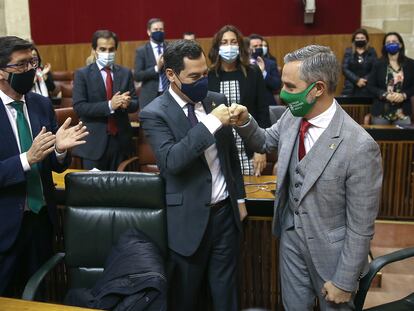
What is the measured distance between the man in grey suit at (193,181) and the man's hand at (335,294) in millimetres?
557

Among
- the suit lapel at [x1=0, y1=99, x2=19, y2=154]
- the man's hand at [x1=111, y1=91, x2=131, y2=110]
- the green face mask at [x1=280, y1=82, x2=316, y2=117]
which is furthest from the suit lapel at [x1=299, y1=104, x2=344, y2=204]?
the man's hand at [x1=111, y1=91, x2=131, y2=110]

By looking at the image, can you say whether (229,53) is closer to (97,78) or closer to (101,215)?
(97,78)

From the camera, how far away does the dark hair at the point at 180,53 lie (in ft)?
6.78

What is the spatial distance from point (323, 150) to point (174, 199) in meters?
0.69

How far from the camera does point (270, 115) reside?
141 inches

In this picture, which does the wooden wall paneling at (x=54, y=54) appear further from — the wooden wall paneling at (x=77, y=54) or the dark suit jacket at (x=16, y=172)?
the dark suit jacket at (x=16, y=172)

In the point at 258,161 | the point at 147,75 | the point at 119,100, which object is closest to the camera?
the point at 258,161

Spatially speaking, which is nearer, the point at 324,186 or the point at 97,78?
the point at 324,186

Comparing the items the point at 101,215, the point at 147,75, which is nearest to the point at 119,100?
the point at 147,75

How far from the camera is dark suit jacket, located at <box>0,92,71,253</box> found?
2.08 meters

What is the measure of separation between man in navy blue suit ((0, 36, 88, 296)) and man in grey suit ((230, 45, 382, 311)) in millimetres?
948

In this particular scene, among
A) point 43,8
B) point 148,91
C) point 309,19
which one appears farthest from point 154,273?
point 43,8

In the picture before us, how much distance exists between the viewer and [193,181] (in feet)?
6.84

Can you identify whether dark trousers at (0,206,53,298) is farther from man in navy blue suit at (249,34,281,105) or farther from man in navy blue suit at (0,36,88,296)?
man in navy blue suit at (249,34,281,105)
